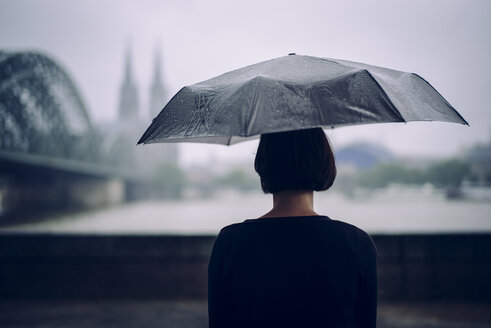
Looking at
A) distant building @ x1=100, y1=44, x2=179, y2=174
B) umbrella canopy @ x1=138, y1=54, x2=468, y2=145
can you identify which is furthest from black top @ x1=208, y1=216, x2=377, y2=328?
distant building @ x1=100, y1=44, x2=179, y2=174

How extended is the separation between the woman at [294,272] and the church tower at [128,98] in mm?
116328

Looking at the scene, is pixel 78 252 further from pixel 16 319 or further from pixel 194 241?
pixel 194 241

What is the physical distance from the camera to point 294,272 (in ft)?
4.59

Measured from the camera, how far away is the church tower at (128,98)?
114m

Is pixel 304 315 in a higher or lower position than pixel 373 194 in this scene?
higher

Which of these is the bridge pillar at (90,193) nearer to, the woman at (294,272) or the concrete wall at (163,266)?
the concrete wall at (163,266)

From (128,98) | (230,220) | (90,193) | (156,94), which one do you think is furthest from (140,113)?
(230,220)

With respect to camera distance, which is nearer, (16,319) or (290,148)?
(290,148)

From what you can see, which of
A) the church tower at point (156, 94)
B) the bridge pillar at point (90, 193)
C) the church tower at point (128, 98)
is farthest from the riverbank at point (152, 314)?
the church tower at point (128, 98)

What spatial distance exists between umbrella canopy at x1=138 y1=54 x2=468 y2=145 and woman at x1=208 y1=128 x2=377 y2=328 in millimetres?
362

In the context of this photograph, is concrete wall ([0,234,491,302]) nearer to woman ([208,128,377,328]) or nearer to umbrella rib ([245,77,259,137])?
umbrella rib ([245,77,259,137])

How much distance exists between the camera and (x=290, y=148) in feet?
5.09

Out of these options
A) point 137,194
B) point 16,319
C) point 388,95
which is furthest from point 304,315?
point 137,194

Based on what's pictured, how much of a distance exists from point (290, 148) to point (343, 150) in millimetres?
81083
